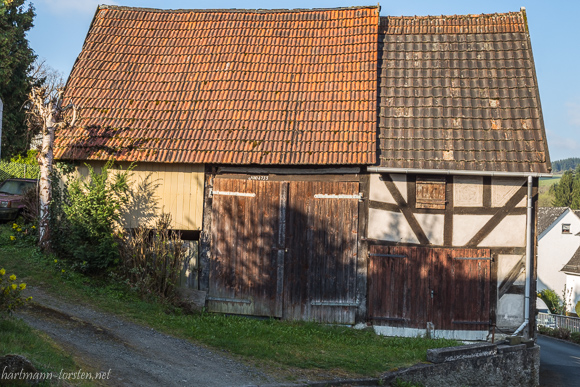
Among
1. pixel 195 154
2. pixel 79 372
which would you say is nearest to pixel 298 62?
pixel 195 154

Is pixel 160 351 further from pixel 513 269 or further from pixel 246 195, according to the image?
pixel 513 269

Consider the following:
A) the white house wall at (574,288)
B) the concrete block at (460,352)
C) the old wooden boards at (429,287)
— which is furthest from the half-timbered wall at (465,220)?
the white house wall at (574,288)

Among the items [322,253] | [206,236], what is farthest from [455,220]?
[206,236]

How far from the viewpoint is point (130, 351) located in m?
7.87

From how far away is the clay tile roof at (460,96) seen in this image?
35.9 ft

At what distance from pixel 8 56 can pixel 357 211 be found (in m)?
21.5

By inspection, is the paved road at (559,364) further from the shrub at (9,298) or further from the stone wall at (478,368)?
the shrub at (9,298)

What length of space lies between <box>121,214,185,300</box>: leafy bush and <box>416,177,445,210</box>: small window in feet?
15.9

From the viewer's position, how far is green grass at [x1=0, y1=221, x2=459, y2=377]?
27.9 ft

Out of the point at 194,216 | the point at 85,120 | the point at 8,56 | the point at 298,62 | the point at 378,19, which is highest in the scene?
the point at 8,56

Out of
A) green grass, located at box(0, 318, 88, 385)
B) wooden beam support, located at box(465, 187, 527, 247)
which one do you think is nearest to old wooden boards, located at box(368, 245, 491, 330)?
wooden beam support, located at box(465, 187, 527, 247)

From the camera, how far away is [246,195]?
11414mm

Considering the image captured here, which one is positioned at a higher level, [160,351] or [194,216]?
[194,216]

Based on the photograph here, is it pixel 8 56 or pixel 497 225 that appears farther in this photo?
pixel 8 56
